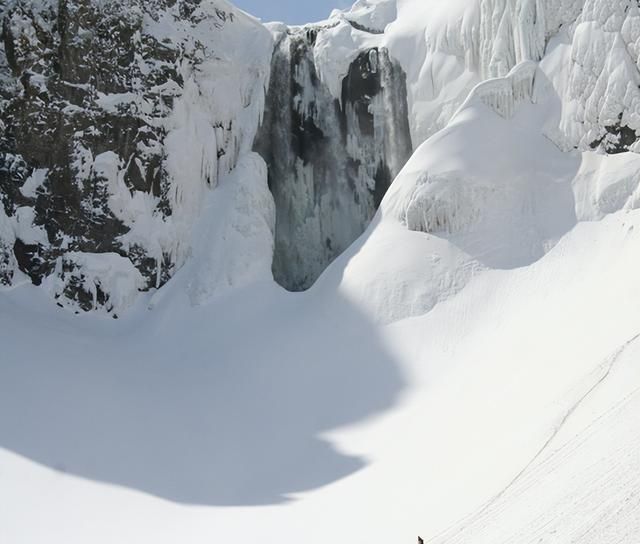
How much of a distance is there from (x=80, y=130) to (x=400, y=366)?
1123 centimetres

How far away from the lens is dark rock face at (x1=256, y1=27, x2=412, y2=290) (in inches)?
896

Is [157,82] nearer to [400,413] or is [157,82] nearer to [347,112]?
[347,112]

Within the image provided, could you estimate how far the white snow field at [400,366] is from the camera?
12.1 metres

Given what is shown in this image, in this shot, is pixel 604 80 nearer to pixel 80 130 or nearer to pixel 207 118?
pixel 207 118

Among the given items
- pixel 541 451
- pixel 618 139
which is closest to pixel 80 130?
pixel 618 139

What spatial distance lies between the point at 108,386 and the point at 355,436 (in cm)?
590

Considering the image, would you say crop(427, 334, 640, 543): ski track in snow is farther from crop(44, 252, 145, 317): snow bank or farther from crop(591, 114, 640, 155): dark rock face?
crop(44, 252, 145, 317): snow bank

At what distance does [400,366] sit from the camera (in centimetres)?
1752

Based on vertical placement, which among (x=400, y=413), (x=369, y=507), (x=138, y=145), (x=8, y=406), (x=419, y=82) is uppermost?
(x=138, y=145)

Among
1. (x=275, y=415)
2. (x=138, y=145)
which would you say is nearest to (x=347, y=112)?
(x=138, y=145)

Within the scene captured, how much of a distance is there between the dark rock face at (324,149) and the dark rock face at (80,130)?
3.22m

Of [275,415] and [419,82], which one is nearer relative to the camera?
[275,415]

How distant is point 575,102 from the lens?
19.4 m

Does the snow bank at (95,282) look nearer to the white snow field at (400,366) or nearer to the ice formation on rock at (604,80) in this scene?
the white snow field at (400,366)
